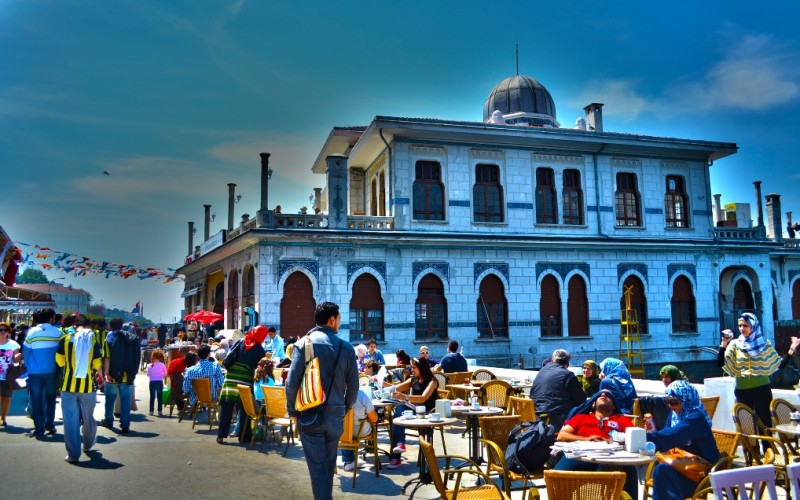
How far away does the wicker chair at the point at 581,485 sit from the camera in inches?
174

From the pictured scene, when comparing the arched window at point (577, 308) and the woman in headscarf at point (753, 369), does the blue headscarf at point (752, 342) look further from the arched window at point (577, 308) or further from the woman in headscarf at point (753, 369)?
the arched window at point (577, 308)

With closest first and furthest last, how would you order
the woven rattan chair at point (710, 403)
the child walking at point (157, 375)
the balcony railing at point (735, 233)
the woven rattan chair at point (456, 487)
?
the woven rattan chair at point (456, 487), the woven rattan chair at point (710, 403), the child walking at point (157, 375), the balcony railing at point (735, 233)

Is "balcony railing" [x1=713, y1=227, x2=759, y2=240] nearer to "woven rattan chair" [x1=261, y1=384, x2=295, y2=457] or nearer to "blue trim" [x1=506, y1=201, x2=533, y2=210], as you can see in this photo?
"blue trim" [x1=506, y1=201, x2=533, y2=210]

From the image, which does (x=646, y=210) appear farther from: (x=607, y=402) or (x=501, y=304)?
(x=607, y=402)

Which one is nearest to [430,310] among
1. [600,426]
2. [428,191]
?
[428,191]

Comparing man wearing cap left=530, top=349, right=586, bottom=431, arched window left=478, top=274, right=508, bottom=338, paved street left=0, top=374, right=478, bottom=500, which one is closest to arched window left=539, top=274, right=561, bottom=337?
arched window left=478, top=274, right=508, bottom=338

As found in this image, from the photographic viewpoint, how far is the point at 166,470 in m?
8.48

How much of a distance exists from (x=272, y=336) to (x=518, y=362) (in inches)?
383

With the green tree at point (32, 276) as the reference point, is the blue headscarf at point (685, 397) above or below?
below

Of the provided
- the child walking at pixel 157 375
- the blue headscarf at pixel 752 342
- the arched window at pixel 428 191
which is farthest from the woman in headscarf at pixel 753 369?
the arched window at pixel 428 191

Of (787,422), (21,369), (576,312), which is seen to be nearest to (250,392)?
(21,369)

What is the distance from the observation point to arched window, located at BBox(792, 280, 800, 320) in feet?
110

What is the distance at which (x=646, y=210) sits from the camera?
26219 mm

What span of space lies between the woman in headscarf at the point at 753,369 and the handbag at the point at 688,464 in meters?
3.97
